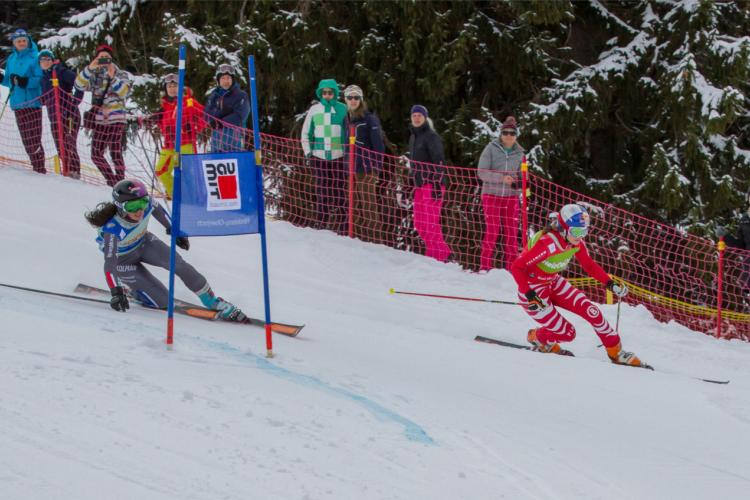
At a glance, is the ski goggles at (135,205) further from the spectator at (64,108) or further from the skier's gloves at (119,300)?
the spectator at (64,108)

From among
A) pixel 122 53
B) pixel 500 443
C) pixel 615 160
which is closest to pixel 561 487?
pixel 500 443

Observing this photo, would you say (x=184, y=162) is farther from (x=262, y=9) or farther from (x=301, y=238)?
(x=262, y=9)

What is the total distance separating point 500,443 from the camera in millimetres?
5215

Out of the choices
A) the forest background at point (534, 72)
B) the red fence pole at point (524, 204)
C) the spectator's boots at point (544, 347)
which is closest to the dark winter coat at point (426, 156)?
the red fence pole at point (524, 204)

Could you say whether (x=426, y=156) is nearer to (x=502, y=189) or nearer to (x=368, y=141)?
(x=368, y=141)

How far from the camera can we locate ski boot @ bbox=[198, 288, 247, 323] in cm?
749

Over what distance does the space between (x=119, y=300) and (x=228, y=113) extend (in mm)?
4435

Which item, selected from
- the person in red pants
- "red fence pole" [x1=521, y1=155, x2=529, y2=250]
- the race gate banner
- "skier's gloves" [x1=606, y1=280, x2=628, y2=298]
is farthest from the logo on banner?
"red fence pole" [x1=521, y1=155, x2=529, y2=250]

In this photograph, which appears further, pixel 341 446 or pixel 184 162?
pixel 184 162

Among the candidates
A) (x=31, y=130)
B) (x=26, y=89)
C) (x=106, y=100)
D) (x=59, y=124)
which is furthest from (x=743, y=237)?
(x=26, y=89)

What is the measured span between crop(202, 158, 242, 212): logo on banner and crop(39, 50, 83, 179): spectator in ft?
23.1

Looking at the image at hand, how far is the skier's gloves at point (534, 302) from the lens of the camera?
25.0ft

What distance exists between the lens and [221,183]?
5984mm

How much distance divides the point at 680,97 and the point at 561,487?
815 cm
